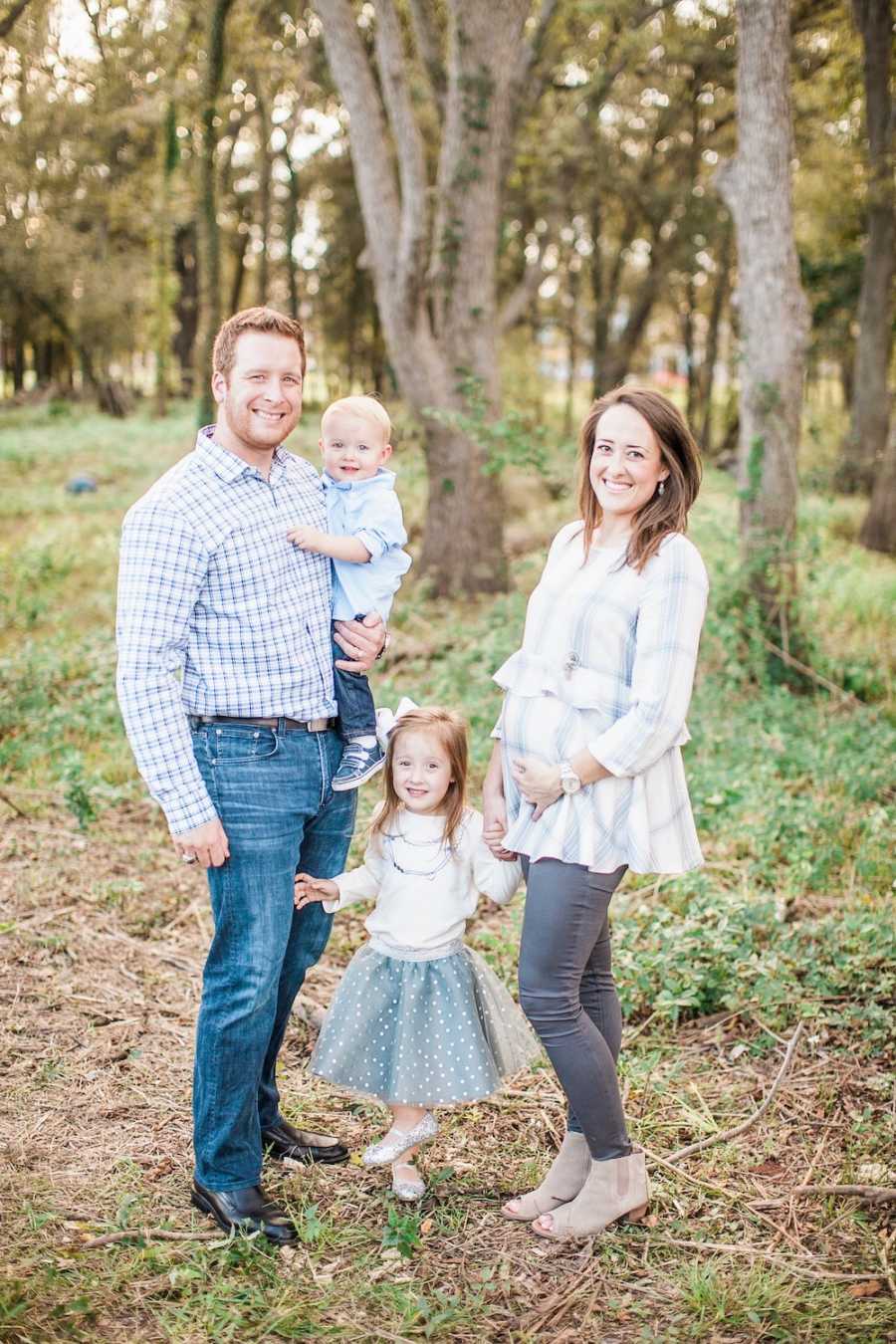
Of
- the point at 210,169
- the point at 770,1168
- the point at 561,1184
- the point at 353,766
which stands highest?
the point at 210,169

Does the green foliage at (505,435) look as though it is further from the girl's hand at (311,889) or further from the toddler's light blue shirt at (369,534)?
the girl's hand at (311,889)

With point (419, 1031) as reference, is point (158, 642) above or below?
above

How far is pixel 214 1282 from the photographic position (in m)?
2.88

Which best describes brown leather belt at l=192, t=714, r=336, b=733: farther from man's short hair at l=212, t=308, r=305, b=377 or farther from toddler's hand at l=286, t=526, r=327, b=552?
man's short hair at l=212, t=308, r=305, b=377

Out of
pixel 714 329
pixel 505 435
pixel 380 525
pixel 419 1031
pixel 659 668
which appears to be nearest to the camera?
pixel 659 668

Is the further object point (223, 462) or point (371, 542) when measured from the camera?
point (371, 542)

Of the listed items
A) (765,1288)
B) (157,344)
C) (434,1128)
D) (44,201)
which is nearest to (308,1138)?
(434,1128)

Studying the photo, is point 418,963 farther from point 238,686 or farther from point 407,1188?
point 238,686

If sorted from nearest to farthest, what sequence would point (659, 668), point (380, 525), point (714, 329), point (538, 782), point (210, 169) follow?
point (659, 668) < point (538, 782) < point (380, 525) < point (210, 169) < point (714, 329)

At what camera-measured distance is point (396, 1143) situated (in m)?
3.29

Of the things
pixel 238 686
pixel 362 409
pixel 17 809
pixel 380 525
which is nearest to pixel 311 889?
pixel 238 686

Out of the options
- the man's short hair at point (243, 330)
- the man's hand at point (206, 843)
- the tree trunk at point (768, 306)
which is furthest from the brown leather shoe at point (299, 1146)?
the tree trunk at point (768, 306)

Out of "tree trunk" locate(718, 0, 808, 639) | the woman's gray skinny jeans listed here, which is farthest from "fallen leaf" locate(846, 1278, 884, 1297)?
"tree trunk" locate(718, 0, 808, 639)

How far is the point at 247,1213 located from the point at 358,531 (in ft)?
5.84
